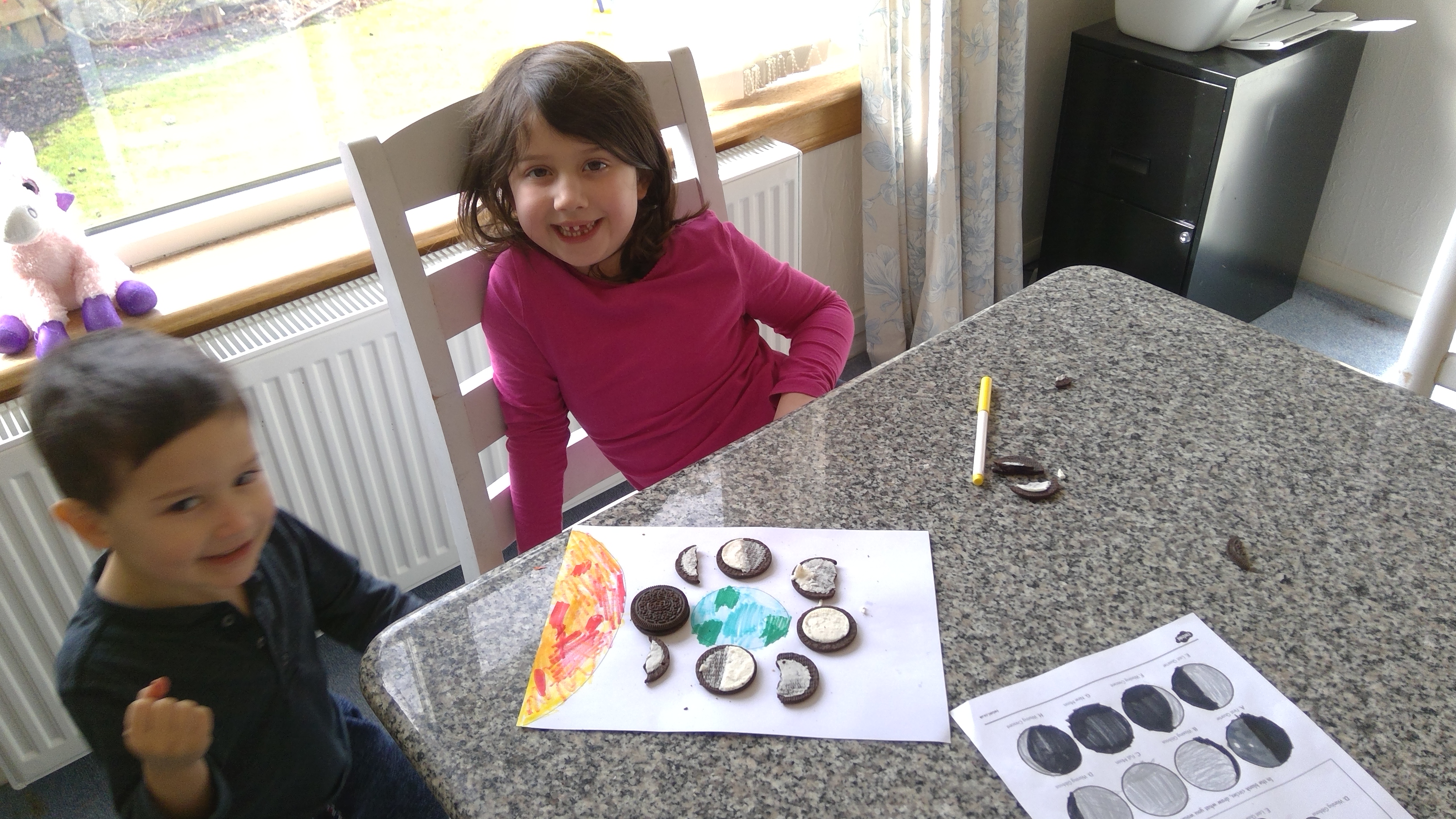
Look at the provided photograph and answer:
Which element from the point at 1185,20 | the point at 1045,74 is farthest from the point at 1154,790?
the point at 1045,74

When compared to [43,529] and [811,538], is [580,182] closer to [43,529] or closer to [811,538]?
[811,538]

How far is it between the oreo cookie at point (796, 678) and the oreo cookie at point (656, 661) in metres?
0.08

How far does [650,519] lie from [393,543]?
952 mm

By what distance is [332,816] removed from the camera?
90 centimetres

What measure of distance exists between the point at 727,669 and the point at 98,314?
1059 mm

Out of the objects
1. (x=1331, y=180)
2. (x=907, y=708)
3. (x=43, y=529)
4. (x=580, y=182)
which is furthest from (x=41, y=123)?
(x=1331, y=180)

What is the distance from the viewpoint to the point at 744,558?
0.76 metres

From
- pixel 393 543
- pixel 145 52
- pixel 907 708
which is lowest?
pixel 393 543

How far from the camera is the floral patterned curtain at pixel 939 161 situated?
6.30 ft

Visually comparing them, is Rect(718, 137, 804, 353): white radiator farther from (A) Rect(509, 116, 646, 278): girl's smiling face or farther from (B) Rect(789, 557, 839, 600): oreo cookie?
(B) Rect(789, 557, 839, 600): oreo cookie

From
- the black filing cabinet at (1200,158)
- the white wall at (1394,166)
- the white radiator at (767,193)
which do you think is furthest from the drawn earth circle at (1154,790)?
the white wall at (1394,166)

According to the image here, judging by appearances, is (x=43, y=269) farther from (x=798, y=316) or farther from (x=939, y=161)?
(x=939, y=161)

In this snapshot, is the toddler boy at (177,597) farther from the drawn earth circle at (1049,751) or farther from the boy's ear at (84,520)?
the drawn earth circle at (1049,751)

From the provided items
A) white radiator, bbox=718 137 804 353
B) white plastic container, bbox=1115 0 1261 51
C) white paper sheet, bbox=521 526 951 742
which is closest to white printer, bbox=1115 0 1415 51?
white plastic container, bbox=1115 0 1261 51
